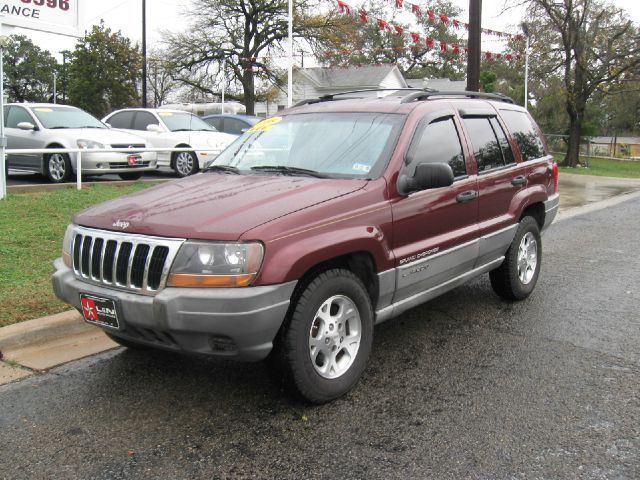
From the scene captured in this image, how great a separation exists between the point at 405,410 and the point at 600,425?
41.7 inches

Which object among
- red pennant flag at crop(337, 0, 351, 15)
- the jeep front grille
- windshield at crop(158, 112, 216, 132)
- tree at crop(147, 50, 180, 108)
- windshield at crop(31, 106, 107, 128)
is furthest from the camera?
tree at crop(147, 50, 180, 108)

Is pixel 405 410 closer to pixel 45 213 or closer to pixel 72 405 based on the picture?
pixel 72 405

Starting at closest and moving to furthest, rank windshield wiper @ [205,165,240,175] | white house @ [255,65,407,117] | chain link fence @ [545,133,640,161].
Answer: windshield wiper @ [205,165,240,175], chain link fence @ [545,133,640,161], white house @ [255,65,407,117]

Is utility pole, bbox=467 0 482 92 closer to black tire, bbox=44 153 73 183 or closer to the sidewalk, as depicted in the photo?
black tire, bbox=44 153 73 183

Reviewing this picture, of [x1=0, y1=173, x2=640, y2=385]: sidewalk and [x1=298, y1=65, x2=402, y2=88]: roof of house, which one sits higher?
[x1=298, y1=65, x2=402, y2=88]: roof of house

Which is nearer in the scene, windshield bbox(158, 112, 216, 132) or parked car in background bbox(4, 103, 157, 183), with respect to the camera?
parked car in background bbox(4, 103, 157, 183)

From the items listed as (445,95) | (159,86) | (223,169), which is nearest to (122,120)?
(223,169)

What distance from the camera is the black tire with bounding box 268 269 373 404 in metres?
3.46

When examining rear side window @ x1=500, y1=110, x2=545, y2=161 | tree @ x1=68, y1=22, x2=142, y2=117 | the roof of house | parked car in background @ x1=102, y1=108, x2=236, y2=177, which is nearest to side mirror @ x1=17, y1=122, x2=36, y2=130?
parked car in background @ x1=102, y1=108, x2=236, y2=177

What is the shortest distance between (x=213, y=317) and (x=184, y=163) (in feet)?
33.2

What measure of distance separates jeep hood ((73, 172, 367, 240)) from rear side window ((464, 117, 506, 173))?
1.52 meters

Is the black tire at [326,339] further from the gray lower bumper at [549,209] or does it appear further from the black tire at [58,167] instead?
the black tire at [58,167]

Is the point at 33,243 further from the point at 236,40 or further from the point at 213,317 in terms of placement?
the point at 236,40

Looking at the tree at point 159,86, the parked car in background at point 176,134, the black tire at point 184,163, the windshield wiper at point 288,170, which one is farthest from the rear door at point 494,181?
the tree at point 159,86
